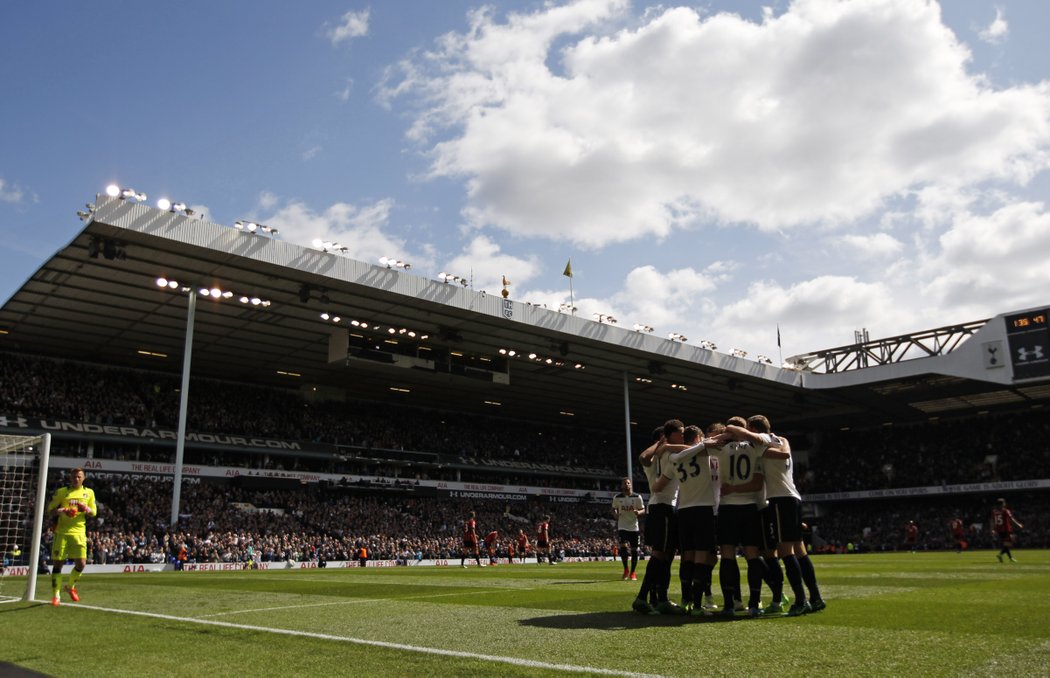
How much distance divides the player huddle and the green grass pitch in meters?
0.43

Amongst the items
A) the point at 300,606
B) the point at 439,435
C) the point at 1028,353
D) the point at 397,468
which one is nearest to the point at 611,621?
the point at 300,606

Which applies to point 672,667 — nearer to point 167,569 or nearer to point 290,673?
point 290,673

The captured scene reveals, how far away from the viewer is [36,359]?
37.8 metres

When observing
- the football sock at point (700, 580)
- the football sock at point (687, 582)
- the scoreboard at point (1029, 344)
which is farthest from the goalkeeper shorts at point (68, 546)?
the scoreboard at point (1029, 344)

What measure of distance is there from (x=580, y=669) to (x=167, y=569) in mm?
26333

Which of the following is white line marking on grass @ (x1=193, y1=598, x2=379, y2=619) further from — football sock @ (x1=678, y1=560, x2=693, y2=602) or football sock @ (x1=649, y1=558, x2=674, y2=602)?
football sock @ (x1=678, y1=560, x2=693, y2=602)

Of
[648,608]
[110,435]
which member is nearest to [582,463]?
[110,435]

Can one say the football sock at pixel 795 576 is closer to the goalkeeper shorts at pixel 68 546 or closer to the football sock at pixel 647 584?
the football sock at pixel 647 584

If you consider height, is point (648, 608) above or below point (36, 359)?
below

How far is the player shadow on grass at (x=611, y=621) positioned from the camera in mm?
6105

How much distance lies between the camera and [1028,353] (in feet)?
126

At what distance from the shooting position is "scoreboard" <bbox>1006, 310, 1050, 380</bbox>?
37.8m

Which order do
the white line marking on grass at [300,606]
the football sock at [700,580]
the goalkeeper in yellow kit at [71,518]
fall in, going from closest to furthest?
the football sock at [700,580] → the white line marking on grass at [300,606] → the goalkeeper in yellow kit at [71,518]

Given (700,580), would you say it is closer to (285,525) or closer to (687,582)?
(687,582)
